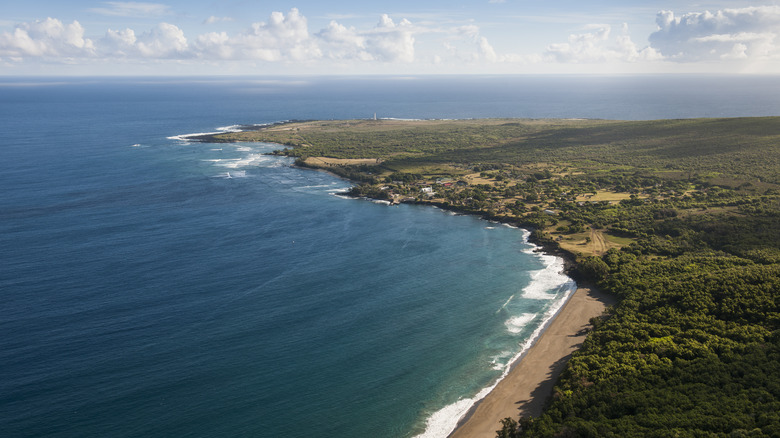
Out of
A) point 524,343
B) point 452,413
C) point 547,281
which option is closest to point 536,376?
point 524,343

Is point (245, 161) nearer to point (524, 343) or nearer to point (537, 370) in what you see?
point (524, 343)

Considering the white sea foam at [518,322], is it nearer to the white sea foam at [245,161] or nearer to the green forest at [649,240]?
the green forest at [649,240]

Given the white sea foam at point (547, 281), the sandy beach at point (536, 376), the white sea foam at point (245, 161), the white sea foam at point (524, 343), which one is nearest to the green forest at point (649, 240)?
the sandy beach at point (536, 376)

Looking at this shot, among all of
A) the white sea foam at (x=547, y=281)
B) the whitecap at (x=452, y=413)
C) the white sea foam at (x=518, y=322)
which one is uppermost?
the white sea foam at (x=547, y=281)

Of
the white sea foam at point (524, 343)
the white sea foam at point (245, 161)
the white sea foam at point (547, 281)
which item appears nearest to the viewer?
the white sea foam at point (524, 343)

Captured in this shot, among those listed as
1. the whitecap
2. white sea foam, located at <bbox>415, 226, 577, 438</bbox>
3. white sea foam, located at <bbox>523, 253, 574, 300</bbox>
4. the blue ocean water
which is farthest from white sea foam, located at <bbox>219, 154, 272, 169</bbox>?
the whitecap

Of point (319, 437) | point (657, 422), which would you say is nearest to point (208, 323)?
point (319, 437)
